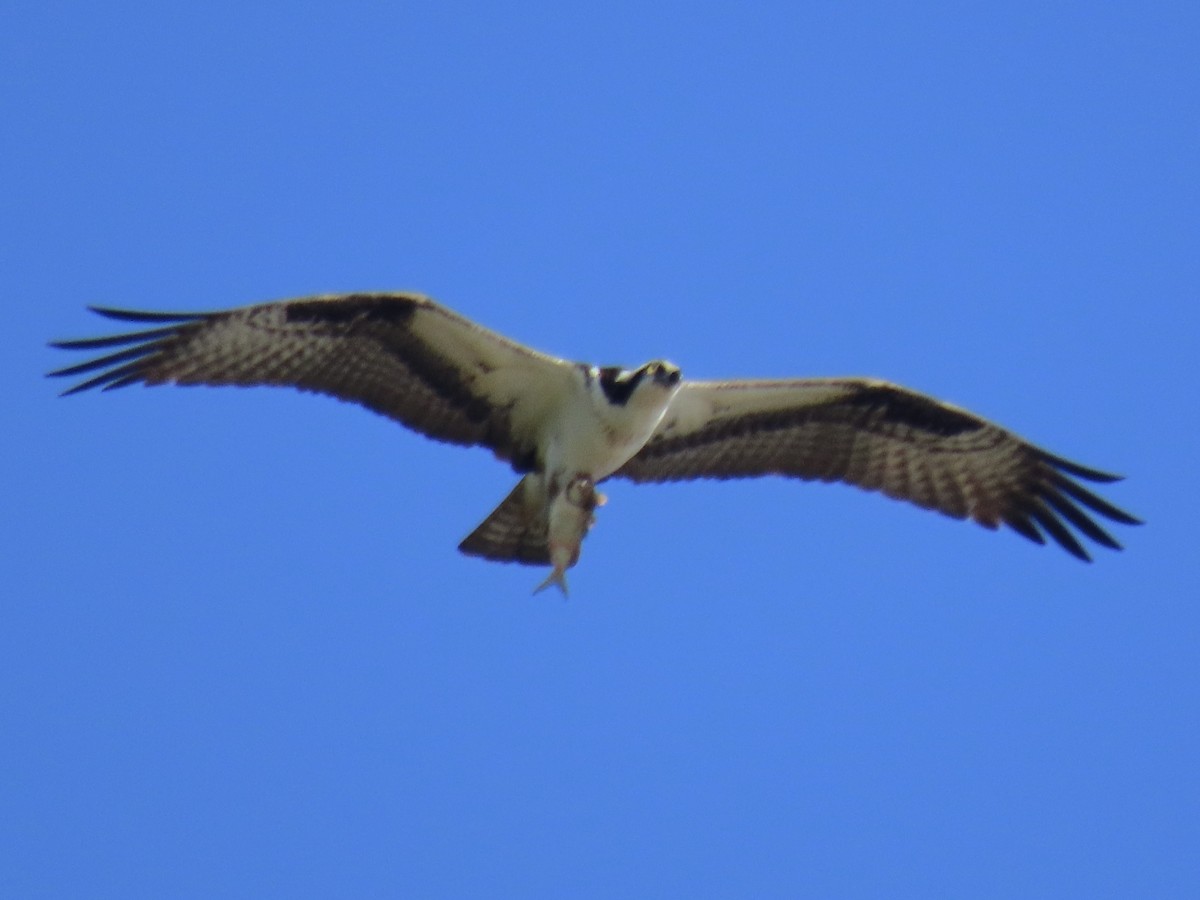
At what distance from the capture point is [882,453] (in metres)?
11.2

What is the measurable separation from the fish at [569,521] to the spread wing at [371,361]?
475mm

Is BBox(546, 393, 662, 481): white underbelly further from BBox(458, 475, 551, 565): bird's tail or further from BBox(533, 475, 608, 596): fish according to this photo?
BBox(458, 475, 551, 565): bird's tail

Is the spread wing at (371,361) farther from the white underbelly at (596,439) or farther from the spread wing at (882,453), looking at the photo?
the spread wing at (882,453)

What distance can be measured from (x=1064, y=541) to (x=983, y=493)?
0.53m

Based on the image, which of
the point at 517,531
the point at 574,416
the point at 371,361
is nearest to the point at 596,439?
the point at 574,416

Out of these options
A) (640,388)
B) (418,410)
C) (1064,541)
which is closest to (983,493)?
(1064,541)

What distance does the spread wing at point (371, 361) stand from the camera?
385 inches

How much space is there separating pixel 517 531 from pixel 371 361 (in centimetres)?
118

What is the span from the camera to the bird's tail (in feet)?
Answer: 33.8

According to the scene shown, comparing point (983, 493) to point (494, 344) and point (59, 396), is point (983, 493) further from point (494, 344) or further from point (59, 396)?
point (59, 396)

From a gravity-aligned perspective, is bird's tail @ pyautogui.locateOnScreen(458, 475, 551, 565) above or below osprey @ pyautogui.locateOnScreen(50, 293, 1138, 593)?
below

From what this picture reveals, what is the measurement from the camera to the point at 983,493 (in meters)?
11.3

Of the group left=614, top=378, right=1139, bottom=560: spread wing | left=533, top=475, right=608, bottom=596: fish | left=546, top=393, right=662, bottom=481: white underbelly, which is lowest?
left=533, top=475, right=608, bottom=596: fish

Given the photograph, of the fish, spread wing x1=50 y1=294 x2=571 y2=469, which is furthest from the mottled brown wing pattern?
the fish
